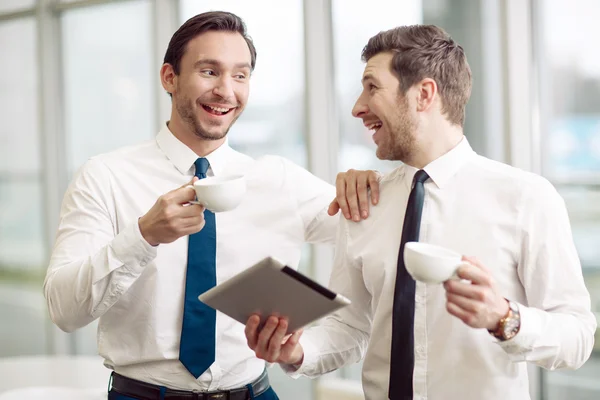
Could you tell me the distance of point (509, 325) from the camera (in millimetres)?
1456

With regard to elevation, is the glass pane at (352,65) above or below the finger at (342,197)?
above

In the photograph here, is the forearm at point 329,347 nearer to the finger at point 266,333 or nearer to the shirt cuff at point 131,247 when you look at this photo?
the finger at point 266,333

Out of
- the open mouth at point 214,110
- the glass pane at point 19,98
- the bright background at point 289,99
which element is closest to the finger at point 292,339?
the open mouth at point 214,110

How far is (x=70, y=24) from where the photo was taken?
5.41m

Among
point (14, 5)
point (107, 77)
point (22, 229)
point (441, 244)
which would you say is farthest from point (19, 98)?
point (441, 244)

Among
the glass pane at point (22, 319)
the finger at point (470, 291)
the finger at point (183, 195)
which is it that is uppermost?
the finger at point (183, 195)

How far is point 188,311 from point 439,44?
0.96 metres

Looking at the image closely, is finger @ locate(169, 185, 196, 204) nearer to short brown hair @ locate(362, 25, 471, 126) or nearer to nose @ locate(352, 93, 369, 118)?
nose @ locate(352, 93, 369, 118)

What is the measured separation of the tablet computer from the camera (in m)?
1.40

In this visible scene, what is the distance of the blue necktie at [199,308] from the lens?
74.2 inches

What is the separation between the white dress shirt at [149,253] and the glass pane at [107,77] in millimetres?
2943

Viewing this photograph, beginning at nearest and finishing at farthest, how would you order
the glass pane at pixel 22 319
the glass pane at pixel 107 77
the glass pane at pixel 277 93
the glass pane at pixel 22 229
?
the glass pane at pixel 277 93
the glass pane at pixel 107 77
the glass pane at pixel 22 229
the glass pane at pixel 22 319

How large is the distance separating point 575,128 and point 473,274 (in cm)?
208

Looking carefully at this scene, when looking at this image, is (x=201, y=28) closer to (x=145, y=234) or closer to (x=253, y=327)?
(x=145, y=234)
